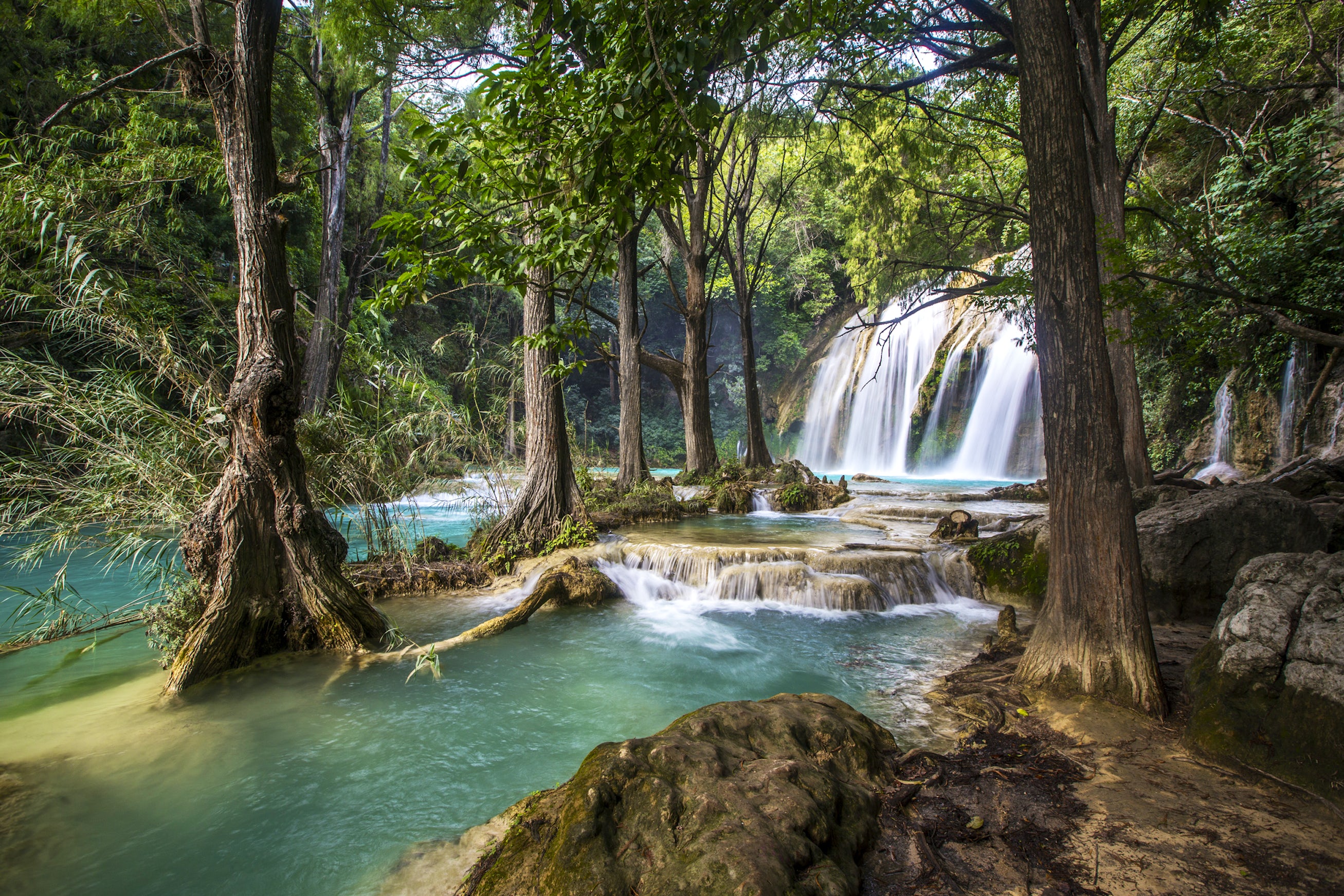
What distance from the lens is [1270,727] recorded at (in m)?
2.78

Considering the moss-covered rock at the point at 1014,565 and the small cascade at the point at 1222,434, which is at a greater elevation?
the small cascade at the point at 1222,434

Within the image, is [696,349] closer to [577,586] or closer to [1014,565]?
[577,586]

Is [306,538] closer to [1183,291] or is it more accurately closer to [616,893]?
[616,893]

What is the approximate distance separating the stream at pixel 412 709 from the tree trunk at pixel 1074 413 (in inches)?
40.5

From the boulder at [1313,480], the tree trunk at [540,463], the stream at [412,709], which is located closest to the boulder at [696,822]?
the stream at [412,709]

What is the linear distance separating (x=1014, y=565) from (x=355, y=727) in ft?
21.7

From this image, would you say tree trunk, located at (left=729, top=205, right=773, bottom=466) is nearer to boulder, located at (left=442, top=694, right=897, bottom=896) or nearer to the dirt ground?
the dirt ground

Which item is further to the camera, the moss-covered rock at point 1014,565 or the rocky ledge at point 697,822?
the moss-covered rock at point 1014,565

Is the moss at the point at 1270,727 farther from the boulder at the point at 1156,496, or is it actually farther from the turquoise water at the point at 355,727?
the boulder at the point at 1156,496

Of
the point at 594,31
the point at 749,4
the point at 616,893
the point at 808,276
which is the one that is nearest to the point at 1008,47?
the point at 749,4

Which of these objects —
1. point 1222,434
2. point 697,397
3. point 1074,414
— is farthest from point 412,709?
point 1222,434

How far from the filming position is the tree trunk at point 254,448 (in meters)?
4.55

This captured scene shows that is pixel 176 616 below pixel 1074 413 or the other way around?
below

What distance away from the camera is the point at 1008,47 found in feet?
16.1
